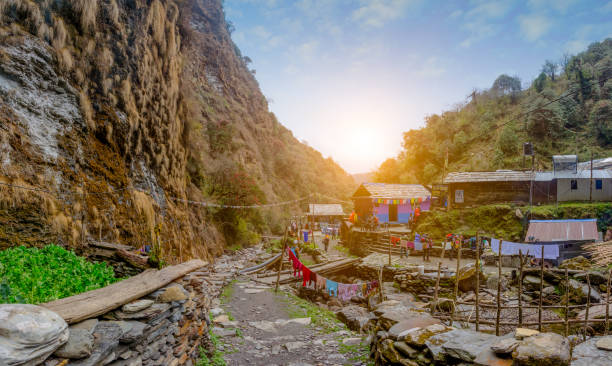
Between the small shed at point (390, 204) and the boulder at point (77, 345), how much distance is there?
23.1 meters

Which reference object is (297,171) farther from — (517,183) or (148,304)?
(148,304)

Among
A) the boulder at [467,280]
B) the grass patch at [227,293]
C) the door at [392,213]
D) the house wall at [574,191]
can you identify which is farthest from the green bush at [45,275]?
the house wall at [574,191]

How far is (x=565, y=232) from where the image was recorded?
48.0ft

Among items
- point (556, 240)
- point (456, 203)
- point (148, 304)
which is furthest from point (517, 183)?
point (148, 304)

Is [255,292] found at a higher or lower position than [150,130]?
lower

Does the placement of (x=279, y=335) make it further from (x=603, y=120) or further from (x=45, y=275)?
(x=603, y=120)

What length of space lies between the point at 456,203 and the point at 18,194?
80.0ft

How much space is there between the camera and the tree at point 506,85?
1658 inches

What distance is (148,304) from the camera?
3600 millimetres

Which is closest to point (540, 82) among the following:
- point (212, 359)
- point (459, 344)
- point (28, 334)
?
point (459, 344)

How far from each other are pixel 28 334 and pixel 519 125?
4366 cm

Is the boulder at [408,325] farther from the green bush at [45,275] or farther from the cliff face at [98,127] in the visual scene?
the cliff face at [98,127]

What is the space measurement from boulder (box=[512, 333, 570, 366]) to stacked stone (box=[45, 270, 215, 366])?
3.98 metres

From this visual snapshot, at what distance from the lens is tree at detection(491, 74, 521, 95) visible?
42.1 metres
